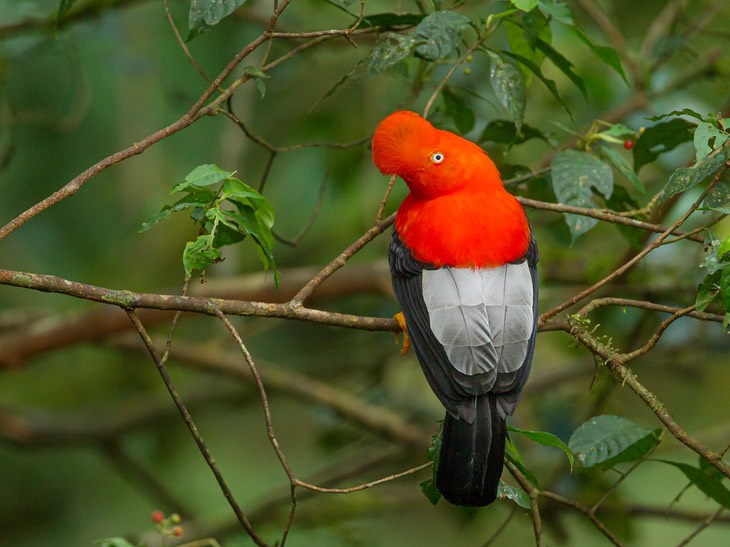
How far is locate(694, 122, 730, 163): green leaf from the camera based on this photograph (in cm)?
193

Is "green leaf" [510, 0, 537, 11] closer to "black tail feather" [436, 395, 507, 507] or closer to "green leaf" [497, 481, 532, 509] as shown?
"black tail feather" [436, 395, 507, 507]

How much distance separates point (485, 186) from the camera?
2650 mm

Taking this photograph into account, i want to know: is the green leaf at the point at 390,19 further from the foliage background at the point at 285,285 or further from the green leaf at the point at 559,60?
the foliage background at the point at 285,285

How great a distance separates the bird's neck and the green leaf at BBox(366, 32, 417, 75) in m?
0.44

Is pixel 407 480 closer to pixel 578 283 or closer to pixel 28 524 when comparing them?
pixel 578 283

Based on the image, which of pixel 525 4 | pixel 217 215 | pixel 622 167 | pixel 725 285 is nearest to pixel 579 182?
pixel 622 167

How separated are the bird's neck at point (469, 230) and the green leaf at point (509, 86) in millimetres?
260

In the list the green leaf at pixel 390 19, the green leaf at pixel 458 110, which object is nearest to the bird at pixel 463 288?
the green leaf at pixel 458 110

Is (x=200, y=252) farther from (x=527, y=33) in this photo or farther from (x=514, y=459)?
(x=527, y=33)

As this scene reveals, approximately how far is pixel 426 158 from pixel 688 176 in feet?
2.45

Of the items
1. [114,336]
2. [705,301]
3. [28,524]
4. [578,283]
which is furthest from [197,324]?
[705,301]

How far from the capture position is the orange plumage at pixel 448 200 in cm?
249

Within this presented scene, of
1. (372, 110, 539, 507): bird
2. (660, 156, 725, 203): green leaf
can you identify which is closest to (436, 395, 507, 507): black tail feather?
(372, 110, 539, 507): bird

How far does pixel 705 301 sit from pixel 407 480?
3390 mm
